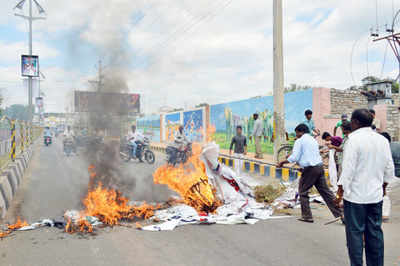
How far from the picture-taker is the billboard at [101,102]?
6.82 meters

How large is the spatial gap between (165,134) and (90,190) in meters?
24.5

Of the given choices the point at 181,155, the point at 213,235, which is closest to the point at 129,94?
the point at 213,235

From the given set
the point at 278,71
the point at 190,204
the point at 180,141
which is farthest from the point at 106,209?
the point at 278,71

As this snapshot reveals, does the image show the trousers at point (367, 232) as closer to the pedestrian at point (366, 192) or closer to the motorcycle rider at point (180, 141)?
the pedestrian at point (366, 192)

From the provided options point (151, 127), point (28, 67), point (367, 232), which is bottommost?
point (367, 232)

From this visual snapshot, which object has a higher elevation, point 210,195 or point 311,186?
point 311,186

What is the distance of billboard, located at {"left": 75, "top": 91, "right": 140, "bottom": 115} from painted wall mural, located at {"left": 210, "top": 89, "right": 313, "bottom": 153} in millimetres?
9261

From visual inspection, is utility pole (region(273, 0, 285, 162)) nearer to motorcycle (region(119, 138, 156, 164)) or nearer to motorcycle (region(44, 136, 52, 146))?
motorcycle (region(119, 138, 156, 164))

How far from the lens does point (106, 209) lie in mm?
5527

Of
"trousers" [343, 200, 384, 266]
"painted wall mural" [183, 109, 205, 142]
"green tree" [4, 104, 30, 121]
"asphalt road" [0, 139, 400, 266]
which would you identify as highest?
"green tree" [4, 104, 30, 121]

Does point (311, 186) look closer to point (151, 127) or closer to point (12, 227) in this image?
point (12, 227)

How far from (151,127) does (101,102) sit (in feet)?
91.6

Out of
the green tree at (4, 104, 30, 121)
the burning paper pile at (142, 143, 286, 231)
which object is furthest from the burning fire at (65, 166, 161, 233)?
Result: the green tree at (4, 104, 30, 121)

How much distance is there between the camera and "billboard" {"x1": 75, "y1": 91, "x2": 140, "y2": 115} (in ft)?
22.4
